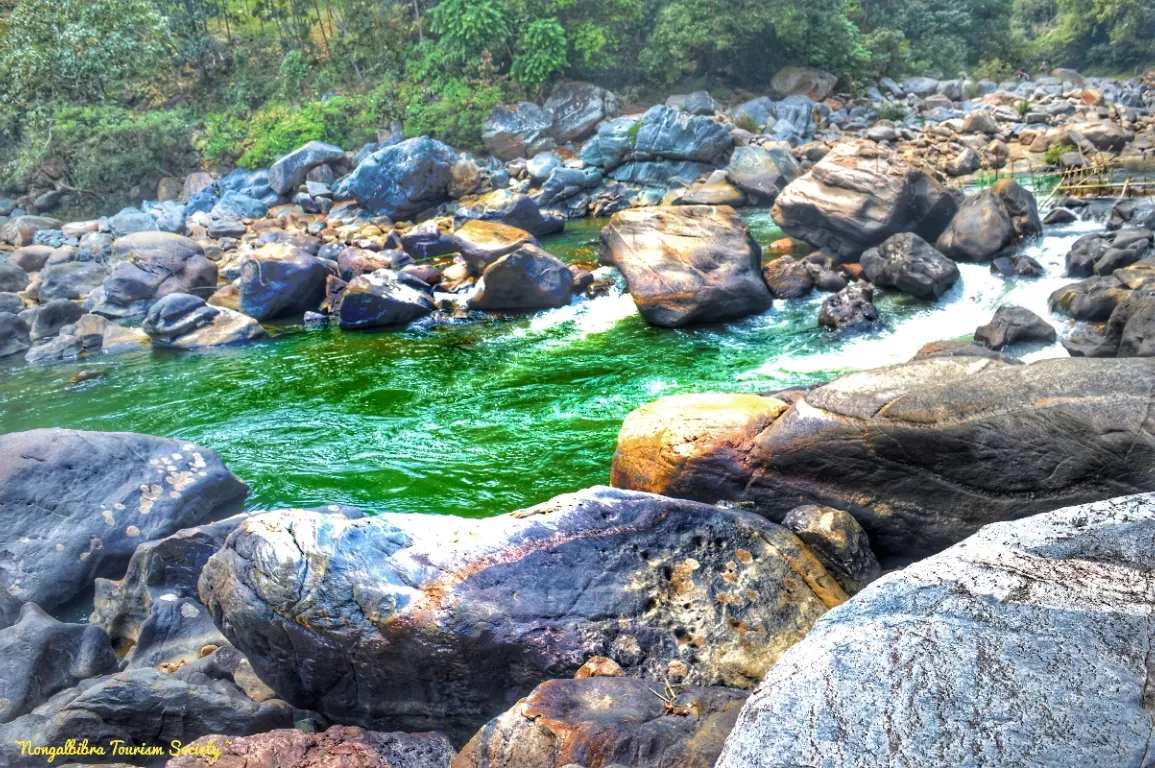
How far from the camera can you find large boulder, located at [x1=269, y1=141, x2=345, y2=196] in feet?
86.3

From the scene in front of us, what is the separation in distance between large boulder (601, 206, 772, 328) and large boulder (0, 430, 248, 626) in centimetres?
715

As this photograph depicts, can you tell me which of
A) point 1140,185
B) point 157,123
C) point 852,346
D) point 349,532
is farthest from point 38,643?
point 157,123

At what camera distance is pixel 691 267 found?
1299 centimetres

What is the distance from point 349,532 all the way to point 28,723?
2087 mm

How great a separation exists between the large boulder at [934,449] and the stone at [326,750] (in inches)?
108

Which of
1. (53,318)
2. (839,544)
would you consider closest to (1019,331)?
(839,544)

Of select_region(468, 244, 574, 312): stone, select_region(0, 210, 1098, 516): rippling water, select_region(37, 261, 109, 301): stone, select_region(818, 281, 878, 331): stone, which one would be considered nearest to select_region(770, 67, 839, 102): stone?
select_region(0, 210, 1098, 516): rippling water

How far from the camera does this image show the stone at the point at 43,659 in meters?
5.43

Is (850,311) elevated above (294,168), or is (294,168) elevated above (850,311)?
(294,168)

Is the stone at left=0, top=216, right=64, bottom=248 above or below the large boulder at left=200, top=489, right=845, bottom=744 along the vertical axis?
below

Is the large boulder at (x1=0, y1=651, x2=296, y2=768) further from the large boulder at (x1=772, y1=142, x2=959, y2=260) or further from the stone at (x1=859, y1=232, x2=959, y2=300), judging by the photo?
the large boulder at (x1=772, y1=142, x2=959, y2=260)

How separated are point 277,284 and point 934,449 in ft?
44.2

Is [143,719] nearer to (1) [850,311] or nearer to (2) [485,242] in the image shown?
(1) [850,311]

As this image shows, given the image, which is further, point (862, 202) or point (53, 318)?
point (53, 318)
